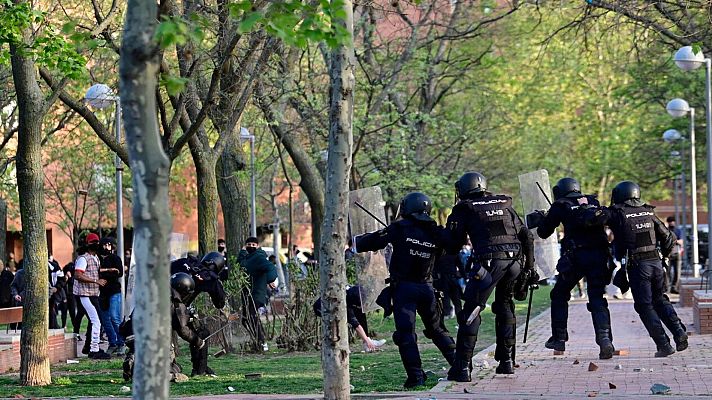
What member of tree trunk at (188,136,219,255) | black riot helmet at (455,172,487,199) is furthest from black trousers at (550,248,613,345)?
tree trunk at (188,136,219,255)

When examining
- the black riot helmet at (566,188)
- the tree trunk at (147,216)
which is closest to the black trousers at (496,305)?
the black riot helmet at (566,188)

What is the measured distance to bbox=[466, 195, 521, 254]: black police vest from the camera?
12.3m

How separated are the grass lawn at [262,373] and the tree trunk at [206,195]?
1.60m

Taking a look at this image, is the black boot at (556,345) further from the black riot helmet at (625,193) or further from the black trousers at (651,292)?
the black riot helmet at (625,193)

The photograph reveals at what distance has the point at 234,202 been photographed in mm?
19328

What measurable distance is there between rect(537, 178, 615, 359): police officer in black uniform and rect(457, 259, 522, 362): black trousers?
5.44ft

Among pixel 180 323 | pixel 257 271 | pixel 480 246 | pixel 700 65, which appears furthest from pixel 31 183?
pixel 700 65

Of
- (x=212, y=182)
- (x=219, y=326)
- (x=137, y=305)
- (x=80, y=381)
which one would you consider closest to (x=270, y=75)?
(x=212, y=182)

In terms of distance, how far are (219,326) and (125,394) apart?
15.5 ft

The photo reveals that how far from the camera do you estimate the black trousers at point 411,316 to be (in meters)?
12.0

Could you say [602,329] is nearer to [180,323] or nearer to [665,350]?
[665,350]

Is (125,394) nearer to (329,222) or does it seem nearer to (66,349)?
(329,222)

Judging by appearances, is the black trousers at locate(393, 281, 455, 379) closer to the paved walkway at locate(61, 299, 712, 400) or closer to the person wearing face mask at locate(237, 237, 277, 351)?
the paved walkway at locate(61, 299, 712, 400)

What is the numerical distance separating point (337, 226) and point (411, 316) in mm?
3024
